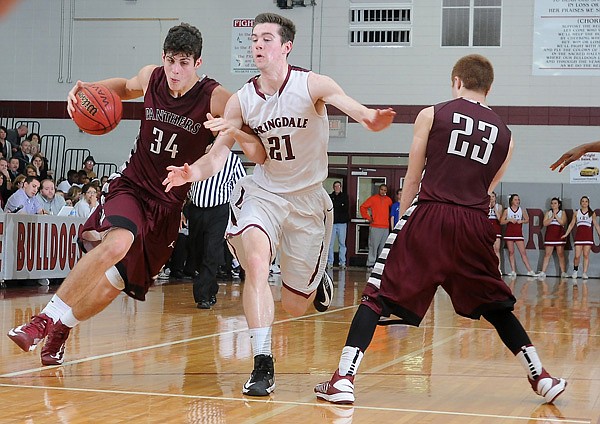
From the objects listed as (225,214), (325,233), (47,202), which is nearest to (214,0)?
(47,202)

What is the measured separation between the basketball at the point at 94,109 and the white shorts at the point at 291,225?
2.84ft

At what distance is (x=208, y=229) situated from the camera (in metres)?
9.75

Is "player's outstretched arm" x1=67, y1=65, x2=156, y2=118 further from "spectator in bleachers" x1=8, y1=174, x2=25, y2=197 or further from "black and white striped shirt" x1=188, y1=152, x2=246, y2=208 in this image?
"spectator in bleachers" x1=8, y1=174, x2=25, y2=197

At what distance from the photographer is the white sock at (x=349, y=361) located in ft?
13.6

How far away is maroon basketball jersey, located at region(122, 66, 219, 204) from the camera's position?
512cm

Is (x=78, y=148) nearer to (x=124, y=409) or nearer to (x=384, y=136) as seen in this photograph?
(x=384, y=136)

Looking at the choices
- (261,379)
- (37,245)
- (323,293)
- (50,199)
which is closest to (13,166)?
(50,199)

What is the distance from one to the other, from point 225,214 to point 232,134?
5445 mm

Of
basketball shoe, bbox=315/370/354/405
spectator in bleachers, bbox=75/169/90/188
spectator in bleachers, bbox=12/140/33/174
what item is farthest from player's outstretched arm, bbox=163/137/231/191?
spectator in bleachers, bbox=75/169/90/188

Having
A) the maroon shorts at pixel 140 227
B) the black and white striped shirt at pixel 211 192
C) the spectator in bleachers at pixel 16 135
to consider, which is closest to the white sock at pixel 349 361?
the maroon shorts at pixel 140 227

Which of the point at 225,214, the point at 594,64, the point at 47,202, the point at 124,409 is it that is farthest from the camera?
the point at 594,64

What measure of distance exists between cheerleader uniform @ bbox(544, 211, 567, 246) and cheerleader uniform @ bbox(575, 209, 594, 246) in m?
0.36

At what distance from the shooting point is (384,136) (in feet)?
67.8

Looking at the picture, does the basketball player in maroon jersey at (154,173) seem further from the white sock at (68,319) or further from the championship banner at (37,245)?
the championship banner at (37,245)
